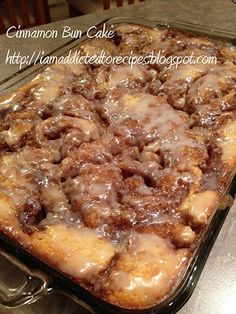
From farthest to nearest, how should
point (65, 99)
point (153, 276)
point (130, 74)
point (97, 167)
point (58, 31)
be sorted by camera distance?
point (58, 31) → point (130, 74) → point (65, 99) → point (97, 167) → point (153, 276)

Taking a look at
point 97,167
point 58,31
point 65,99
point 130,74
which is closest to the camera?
point 97,167

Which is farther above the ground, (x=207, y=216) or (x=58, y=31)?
(x=58, y=31)

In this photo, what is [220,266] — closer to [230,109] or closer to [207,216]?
[207,216]

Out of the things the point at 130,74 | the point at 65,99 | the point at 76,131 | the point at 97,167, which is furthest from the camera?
the point at 130,74

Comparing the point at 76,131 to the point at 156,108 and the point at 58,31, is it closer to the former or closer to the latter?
the point at 156,108

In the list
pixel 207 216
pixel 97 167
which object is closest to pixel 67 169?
pixel 97 167

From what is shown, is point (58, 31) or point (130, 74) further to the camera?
point (58, 31)

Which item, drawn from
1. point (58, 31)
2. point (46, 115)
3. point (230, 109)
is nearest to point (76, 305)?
point (46, 115)

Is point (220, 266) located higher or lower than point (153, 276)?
lower

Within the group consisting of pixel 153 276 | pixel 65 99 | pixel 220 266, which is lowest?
pixel 220 266

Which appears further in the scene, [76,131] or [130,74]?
[130,74]
